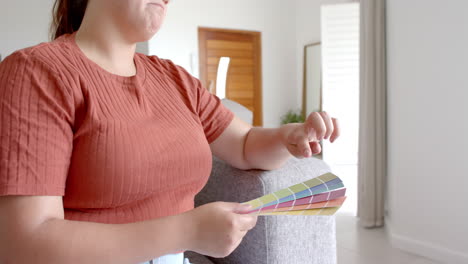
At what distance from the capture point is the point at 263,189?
3.18 feet

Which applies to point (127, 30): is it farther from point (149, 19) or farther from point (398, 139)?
point (398, 139)

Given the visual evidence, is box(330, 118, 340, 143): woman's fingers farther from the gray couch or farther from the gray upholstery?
the gray upholstery

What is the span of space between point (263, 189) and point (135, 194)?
0.37 m

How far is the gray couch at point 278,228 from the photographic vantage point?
99 cm

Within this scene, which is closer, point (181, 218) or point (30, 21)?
point (181, 218)

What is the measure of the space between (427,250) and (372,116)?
882 millimetres

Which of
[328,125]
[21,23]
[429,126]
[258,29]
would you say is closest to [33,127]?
[328,125]

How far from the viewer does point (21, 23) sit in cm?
489

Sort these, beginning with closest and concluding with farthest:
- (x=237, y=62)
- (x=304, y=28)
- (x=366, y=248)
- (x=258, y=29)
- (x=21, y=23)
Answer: (x=366, y=248) < (x=21, y=23) < (x=237, y=62) < (x=258, y=29) < (x=304, y=28)

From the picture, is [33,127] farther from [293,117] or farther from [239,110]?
[293,117]

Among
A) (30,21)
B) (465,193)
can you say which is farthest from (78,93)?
(30,21)

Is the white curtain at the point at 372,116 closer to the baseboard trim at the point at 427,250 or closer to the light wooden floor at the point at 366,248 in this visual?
the light wooden floor at the point at 366,248

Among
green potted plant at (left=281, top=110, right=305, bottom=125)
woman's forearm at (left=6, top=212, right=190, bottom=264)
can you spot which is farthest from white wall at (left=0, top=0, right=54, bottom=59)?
woman's forearm at (left=6, top=212, right=190, bottom=264)

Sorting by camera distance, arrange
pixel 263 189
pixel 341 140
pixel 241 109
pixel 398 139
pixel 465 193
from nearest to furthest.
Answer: pixel 263 189
pixel 241 109
pixel 465 193
pixel 398 139
pixel 341 140
